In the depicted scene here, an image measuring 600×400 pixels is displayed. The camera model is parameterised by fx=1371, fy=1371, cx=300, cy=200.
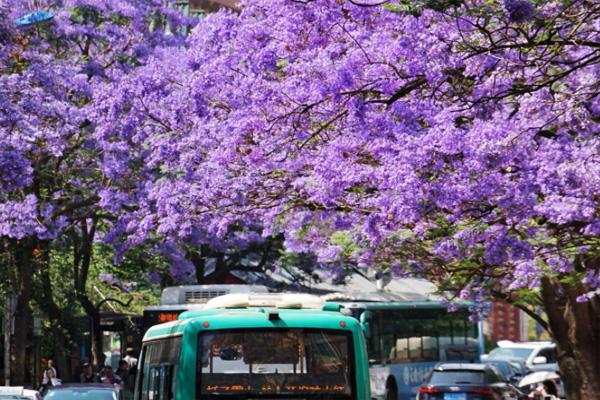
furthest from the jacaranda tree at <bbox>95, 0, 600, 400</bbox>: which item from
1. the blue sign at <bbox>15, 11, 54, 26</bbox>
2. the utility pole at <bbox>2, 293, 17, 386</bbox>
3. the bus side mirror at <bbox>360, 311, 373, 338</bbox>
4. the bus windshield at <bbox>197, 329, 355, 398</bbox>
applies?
the utility pole at <bbox>2, 293, 17, 386</bbox>

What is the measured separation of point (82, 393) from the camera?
955 inches

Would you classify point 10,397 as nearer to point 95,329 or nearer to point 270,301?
point 270,301

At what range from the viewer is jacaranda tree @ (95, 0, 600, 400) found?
1286 cm

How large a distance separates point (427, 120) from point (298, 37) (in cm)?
169

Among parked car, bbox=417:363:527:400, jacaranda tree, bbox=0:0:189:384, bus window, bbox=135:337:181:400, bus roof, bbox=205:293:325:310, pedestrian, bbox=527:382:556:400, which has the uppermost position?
jacaranda tree, bbox=0:0:189:384

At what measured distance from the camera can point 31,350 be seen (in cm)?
4175

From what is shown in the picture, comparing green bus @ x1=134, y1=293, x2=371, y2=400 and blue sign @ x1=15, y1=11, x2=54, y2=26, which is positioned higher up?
blue sign @ x1=15, y1=11, x2=54, y2=26

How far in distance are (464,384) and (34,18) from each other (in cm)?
1173

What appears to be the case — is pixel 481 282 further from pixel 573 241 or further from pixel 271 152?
pixel 271 152

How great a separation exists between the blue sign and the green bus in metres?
14.5

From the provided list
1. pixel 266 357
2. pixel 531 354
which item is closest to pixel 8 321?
pixel 266 357

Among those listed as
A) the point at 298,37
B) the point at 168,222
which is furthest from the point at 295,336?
the point at 168,222

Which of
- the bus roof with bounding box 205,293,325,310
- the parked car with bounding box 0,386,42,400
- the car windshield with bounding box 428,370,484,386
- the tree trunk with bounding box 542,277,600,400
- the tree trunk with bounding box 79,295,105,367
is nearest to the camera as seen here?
the bus roof with bounding box 205,293,325,310

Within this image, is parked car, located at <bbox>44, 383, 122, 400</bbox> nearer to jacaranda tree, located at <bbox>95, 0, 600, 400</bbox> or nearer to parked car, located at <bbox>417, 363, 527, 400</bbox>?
jacaranda tree, located at <bbox>95, 0, 600, 400</bbox>
